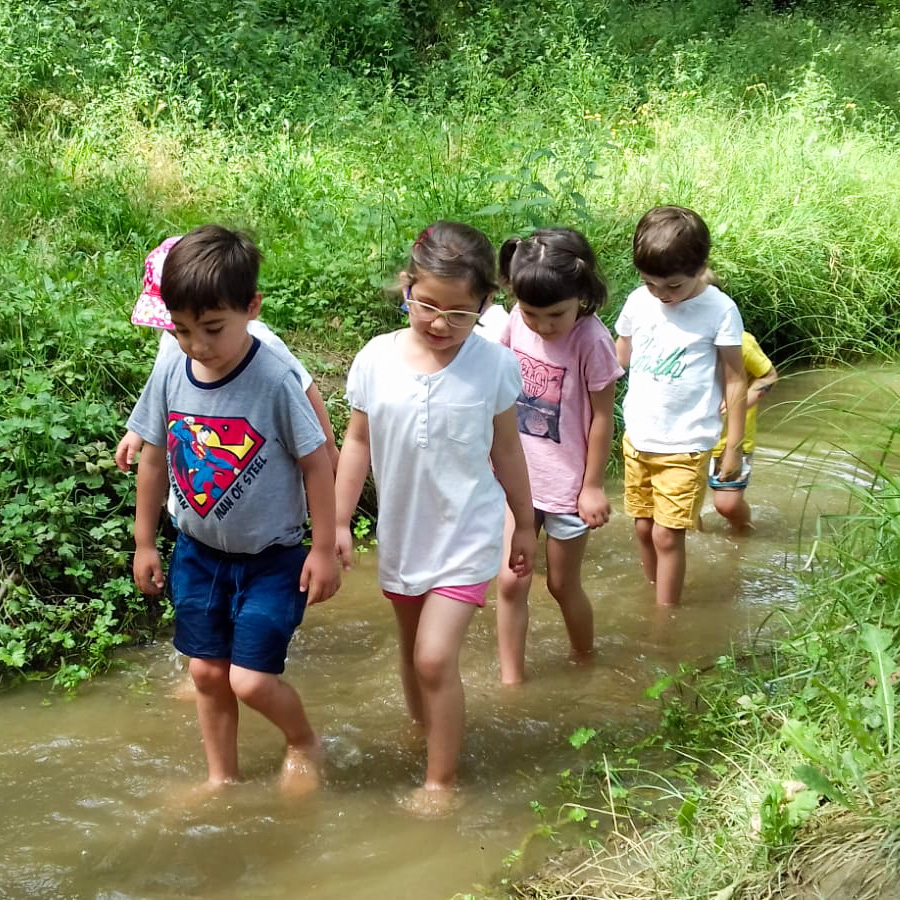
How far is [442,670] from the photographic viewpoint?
3105mm

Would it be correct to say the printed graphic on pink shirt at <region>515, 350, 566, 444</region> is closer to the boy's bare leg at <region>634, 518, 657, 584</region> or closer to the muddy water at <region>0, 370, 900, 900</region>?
the muddy water at <region>0, 370, 900, 900</region>

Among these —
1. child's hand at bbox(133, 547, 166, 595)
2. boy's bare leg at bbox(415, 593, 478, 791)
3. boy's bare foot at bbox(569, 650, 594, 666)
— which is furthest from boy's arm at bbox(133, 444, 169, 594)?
boy's bare foot at bbox(569, 650, 594, 666)

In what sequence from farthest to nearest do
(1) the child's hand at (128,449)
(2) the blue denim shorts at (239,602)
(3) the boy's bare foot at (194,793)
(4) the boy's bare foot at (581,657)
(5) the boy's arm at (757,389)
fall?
(5) the boy's arm at (757,389) < (4) the boy's bare foot at (581,657) < (1) the child's hand at (128,449) < (3) the boy's bare foot at (194,793) < (2) the blue denim shorts at (239,602)

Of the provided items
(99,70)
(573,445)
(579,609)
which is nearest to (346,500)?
(573,445)

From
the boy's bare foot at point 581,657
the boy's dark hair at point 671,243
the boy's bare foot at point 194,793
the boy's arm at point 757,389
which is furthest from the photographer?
the boy's arm at point 757,389

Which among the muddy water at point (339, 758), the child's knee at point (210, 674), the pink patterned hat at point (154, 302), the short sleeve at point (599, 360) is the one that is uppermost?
the pink patterned hat at point (154, 302)

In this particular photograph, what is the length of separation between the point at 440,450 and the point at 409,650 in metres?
0.71

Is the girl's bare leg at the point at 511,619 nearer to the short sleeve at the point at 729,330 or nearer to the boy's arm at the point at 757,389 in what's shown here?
the short sleeve at the point at 729,330

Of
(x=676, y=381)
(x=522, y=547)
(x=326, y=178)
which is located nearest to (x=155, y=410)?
(x=522, y=547)

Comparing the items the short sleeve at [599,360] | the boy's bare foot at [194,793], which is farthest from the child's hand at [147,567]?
the short sleeve at [599,360]

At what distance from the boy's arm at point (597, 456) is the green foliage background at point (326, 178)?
5.99ft

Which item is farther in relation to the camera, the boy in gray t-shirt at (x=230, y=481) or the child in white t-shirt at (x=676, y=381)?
the child in white t-shirt at (x=676, y=381)

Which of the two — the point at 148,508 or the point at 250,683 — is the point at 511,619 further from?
the point at 148,508

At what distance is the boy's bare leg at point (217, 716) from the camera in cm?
318
